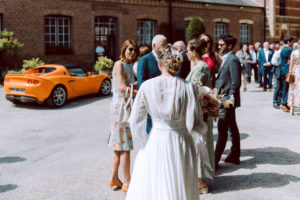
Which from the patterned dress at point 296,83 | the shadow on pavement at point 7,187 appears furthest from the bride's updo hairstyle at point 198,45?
the patterned dress at point 296,83

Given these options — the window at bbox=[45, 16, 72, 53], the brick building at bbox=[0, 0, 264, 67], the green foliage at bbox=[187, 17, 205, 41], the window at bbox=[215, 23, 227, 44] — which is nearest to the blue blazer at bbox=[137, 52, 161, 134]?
the brick building at bbox=[0, 0, 264, 67]

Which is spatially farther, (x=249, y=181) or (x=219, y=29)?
(x=219, y=29)

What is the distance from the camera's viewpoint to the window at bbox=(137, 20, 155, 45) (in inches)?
867

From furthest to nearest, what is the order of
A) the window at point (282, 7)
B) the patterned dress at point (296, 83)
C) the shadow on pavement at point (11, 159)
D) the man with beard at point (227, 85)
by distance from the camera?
the window at point (282, 7), the patterned dress at point (296, 83), the shadow on pavement at point (11, 159), the man with beard at point (227, 85)

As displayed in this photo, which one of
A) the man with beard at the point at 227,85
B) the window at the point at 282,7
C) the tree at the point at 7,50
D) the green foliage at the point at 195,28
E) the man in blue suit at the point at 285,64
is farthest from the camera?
the window at the point at 282,7

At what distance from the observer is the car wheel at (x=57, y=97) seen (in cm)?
1060

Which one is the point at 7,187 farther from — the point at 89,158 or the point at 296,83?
the point at 296,83

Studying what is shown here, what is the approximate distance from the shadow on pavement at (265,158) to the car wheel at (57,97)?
620 centimetres

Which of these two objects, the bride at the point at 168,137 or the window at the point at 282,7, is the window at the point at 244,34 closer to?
the window at the point at 282,7

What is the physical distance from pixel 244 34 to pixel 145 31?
30.4ft

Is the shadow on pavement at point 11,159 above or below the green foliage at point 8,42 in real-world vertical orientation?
below

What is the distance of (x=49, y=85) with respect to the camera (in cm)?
1049

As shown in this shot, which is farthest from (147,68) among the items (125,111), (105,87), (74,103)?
(105,87)

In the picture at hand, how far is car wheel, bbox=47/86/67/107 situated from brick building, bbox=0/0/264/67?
745 centimetres
